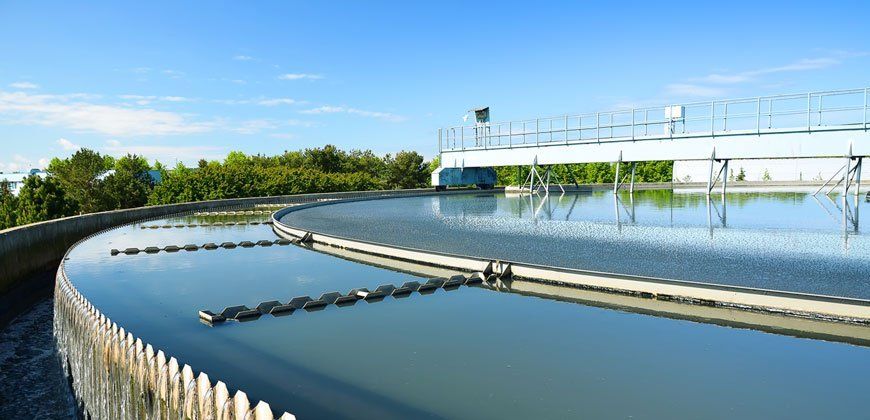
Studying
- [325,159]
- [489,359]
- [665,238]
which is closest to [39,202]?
[665,238]

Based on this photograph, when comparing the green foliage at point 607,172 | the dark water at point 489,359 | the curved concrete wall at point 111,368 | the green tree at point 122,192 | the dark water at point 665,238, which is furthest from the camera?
the green foliage at point 607,172

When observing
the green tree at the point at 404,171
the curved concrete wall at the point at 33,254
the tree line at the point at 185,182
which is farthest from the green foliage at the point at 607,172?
the curved concrete wall at the point at 33,254

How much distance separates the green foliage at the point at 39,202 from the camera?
1323 inches

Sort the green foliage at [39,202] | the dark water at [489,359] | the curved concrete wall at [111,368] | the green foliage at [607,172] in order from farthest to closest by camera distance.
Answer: the green foliage at [607,172] → the green foliage at [39,202] → the dark water at [489,359] → the curved concrete wall at [111,368]

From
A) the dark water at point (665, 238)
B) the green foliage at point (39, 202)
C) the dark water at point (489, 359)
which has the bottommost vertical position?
the dark water at point (489, 359)

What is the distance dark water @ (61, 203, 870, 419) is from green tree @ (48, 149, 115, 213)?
130 ft

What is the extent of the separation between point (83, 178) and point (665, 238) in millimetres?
50689

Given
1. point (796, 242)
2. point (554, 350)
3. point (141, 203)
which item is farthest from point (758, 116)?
point (141, 203)

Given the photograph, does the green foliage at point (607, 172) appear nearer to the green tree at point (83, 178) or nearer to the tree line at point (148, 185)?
the tree line at point (148, 185)

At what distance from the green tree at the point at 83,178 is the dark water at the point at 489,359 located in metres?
39.8

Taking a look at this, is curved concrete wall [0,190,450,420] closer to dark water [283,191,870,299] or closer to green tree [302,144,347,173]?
dark water [283,191,870,299]

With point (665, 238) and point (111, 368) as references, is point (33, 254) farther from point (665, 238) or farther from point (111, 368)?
point (665, 238)

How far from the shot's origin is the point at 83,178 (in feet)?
169

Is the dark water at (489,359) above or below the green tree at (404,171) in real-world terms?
below
